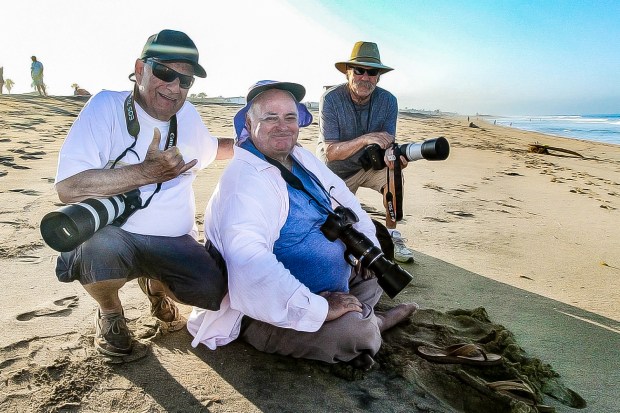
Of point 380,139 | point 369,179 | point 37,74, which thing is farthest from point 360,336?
point 37,74

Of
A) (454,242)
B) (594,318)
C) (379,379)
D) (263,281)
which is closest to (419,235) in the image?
(454,242)

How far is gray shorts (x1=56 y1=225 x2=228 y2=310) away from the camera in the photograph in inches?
79.7

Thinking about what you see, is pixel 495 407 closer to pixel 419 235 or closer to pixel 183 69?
pixel 183 69

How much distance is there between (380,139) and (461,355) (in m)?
1.83

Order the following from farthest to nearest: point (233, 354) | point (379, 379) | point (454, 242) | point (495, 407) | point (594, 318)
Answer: point (454, 242), point (594, 318), point (233, 354), point (379, 379), point (495, 407)

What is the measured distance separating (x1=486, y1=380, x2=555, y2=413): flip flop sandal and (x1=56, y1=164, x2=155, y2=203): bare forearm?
5.61ft

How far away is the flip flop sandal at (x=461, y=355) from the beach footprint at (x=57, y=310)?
1.87 metres

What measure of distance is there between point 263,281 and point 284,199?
0.41 m

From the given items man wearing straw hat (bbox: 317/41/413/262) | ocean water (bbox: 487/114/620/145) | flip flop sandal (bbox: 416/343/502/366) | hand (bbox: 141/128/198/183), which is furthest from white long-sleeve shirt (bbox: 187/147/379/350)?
ocean water (bbox: 487/114/620/145)

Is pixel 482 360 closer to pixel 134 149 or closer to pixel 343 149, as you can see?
pixel 134 149

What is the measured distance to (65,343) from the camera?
2.15m

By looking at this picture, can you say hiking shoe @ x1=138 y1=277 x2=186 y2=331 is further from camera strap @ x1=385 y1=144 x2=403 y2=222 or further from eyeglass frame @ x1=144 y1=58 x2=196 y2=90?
camera strap @ x1=385 y1=144 x2=403 y2=222

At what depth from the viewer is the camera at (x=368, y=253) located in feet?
7.18

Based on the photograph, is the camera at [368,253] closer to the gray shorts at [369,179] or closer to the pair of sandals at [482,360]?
the pair of sandals at [482,360]
